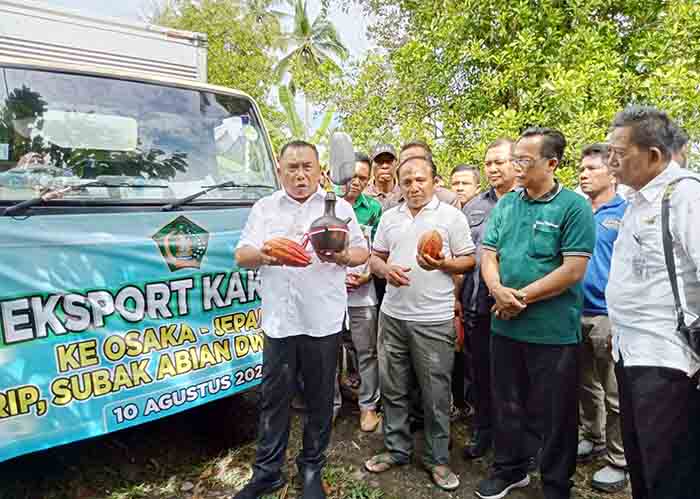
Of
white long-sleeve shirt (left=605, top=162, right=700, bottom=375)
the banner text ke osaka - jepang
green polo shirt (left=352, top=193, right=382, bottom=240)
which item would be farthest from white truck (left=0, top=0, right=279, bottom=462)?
white long-sleeve shirt (left=605, top=162, right=700, bottom=375)

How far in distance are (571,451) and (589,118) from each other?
3158 millimetres

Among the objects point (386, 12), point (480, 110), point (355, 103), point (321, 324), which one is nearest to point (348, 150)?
point (321, 324)

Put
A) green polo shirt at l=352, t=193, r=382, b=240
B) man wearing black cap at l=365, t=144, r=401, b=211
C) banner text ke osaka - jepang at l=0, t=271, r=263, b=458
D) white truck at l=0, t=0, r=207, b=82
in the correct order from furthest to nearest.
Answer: man wearing black cap at l=365, t=144, r=401, b=211, green polo shirt at l=352, t=193, r=382, b=240, white truck at l=0, t=0, r=207, b=82, banner text ke osaka - jepang at l=0, t=271, r=263, b=458

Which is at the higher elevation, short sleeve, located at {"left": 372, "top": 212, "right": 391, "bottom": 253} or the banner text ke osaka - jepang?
short sleeve, located at {"left": 372, "top": 212, "right": 391, "bottom": 253}

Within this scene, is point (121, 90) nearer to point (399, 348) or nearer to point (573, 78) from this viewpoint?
point (399, 348)

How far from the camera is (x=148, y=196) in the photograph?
269 centimetres

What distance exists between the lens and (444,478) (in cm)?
271

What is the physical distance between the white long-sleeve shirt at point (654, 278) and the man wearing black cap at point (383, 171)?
229 centimetres

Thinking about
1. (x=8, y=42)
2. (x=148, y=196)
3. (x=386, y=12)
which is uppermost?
(x=386, y=12)

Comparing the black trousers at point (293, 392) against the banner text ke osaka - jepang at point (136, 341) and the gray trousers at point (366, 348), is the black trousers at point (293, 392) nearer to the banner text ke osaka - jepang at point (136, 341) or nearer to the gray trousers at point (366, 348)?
the banner text ke osaka - jepang at point (136, 341)

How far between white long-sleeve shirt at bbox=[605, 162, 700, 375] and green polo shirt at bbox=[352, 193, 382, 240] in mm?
1962

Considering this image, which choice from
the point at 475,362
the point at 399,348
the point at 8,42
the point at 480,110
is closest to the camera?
the point at 8,42

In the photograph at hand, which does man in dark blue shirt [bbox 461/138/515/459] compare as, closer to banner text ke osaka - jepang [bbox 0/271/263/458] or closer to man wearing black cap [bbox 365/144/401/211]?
man wearing black cap [bbox 365/144/401/211]

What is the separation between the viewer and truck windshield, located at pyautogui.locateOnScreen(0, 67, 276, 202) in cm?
238
